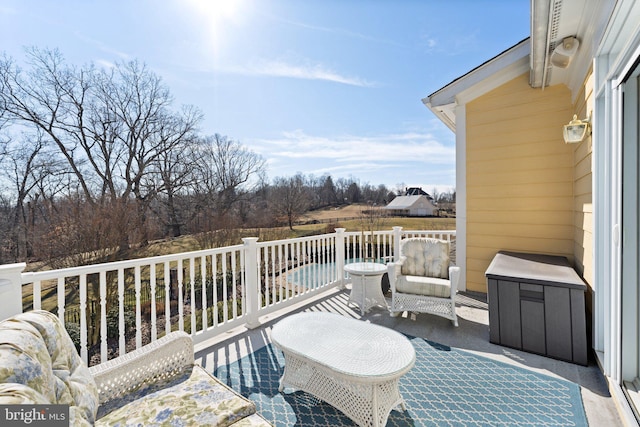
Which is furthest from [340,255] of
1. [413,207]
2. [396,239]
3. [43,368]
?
[43,368]

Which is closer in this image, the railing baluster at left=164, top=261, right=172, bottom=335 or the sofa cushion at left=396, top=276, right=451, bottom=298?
the railing baluster at left=164, top=261, right=172, bottom=335

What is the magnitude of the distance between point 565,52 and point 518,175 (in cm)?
182

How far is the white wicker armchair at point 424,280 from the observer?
11.8 feet

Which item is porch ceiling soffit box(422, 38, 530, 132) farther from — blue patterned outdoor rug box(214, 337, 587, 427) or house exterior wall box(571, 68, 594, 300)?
blue patterned outdoor rug box(214, 337, 587, 427)

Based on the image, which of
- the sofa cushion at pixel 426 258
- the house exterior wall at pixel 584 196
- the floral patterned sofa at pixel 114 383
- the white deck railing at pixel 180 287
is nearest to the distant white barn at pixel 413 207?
the white deck railing at pixel 180 287

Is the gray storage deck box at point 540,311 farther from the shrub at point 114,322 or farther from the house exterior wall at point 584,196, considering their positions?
the shrub at point 114,322

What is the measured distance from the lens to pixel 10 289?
5.73ft

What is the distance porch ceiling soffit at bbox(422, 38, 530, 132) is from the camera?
4240 millimetres

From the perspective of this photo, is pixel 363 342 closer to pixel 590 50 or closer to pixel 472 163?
pixel 590 50

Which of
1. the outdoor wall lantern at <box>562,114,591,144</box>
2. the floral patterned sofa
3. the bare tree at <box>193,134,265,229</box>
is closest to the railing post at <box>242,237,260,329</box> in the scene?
the floral patterned sofa

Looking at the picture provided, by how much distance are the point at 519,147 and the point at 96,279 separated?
9.12 metres

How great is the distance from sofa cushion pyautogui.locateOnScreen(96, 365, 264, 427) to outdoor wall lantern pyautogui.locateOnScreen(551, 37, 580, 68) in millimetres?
4327

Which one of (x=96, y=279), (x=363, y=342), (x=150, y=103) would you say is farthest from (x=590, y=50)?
(x=150, y=103)

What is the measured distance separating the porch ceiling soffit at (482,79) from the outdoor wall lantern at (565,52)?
89cm
